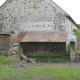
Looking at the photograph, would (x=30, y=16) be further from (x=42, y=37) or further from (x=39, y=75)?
(x=39, y=75)

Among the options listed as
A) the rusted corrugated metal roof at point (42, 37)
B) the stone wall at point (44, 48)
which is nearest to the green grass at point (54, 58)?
the stone wall at point (44, 48)

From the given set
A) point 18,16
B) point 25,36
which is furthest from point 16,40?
Result: point 18,16

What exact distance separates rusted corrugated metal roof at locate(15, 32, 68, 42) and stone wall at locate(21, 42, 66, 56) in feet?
3.51

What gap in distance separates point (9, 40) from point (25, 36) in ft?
7.69

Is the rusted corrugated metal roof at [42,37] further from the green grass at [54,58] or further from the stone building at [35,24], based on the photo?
the green grass at [54,58]

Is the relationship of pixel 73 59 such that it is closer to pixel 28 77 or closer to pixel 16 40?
pixel 16 40

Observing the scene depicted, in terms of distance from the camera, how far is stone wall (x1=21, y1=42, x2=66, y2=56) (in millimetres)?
22302

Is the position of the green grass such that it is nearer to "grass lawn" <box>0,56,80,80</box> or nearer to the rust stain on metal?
the rust stain on metal

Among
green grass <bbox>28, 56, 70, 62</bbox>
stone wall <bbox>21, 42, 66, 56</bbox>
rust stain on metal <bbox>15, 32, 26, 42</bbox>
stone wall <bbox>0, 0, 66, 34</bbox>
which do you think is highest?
stone wall <bbox>0, 0, 66, 34</bbox>

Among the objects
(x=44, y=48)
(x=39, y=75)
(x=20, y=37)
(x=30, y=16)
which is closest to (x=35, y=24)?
(x=30, y=16)

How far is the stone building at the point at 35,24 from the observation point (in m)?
22.1

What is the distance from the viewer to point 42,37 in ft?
70.1

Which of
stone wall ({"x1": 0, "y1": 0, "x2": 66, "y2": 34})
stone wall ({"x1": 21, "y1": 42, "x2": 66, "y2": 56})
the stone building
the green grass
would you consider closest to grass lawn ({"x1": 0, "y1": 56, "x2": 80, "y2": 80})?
the green grass

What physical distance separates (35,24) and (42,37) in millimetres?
2065
